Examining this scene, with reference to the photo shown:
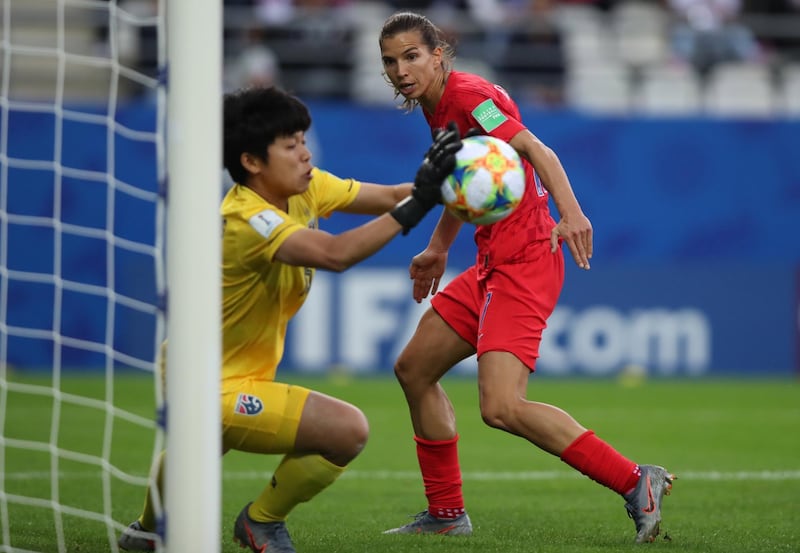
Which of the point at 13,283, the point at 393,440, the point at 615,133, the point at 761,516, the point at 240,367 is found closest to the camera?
the point at 240,367

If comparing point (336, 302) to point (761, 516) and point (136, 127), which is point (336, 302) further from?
point (761, 516)

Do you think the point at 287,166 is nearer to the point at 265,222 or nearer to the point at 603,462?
the point at 265,222

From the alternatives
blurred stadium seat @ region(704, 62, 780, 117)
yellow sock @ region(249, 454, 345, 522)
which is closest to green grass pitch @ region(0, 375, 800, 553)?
yellow sock @ region(249, 454, 345, 522)

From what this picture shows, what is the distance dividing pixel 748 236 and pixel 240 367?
10.7 metres

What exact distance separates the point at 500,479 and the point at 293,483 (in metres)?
2.71

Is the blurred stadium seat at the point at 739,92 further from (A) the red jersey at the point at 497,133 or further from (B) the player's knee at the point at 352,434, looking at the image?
(B) the player's knee at the point at 352,434

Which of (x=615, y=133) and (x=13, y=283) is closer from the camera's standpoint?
(x=13, y=283)

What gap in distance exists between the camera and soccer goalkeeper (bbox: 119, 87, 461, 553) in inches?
171

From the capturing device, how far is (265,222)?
427 centimetres

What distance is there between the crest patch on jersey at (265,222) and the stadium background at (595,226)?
8.39 m

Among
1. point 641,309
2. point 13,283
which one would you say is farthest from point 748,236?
point 13,283

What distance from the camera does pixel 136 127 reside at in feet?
43.5

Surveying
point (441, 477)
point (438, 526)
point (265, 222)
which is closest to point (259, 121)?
point (265, 222)

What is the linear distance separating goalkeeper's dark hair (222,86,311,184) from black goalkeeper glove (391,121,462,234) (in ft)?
1.88
